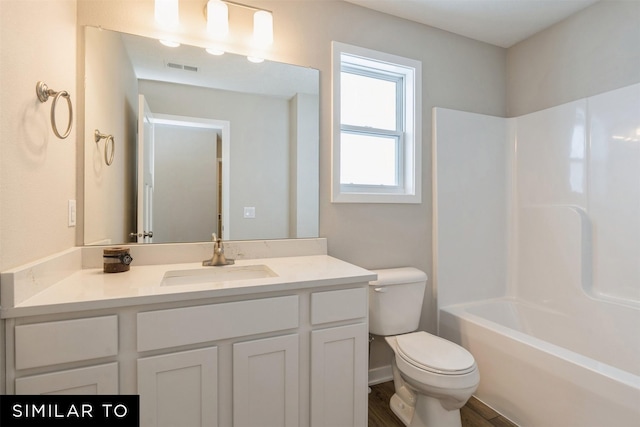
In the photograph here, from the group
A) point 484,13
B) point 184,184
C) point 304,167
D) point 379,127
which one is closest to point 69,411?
point 184,184

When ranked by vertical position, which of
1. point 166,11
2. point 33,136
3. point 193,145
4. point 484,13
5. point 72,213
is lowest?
point 72,213

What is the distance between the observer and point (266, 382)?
1.17 metres

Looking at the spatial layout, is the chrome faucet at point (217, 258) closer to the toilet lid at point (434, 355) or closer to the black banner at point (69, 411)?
the black banner at point (69, 411)

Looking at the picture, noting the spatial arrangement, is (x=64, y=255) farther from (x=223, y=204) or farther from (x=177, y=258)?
(x=223, y=204)

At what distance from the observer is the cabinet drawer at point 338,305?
1.25m

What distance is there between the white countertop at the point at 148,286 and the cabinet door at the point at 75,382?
0.63ft

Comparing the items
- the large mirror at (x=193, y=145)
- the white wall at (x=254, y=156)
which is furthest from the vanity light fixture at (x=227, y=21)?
the white wall at (x=254, y=156)

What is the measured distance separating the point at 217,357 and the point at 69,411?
0.44 m

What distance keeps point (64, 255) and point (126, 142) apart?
60 centimetres

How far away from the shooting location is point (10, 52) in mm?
Result: 895

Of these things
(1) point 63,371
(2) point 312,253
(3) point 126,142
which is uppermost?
(3) point 126,142

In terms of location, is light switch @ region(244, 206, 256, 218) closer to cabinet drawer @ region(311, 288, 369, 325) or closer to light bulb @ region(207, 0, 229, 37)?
cabinet drawer @ region(311, 288, 369, 325)

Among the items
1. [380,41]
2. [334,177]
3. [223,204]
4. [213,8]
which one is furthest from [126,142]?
[380,41]

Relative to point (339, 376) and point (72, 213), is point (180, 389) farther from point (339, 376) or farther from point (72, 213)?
point (72, 213)
